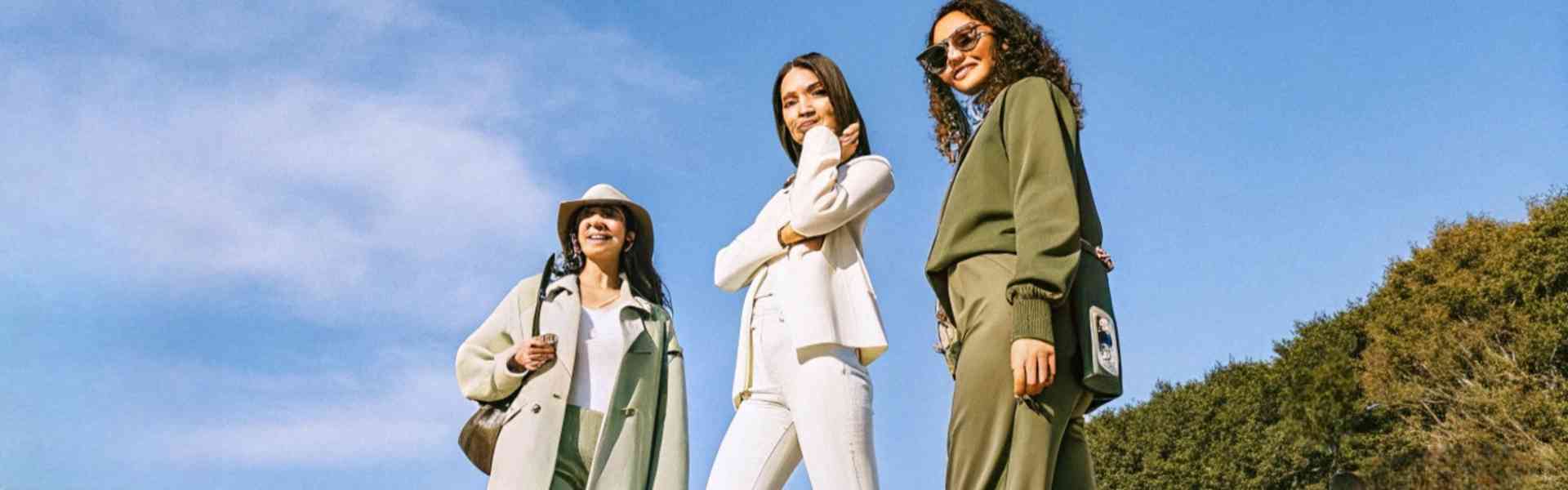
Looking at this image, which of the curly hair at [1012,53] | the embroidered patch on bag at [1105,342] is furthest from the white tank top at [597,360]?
the embroidered patch on bag at [1105,342]

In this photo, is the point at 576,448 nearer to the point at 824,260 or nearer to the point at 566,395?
the point at 566,395

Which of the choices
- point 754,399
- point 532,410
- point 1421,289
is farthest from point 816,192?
point 1421,289

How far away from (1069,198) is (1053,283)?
285mm

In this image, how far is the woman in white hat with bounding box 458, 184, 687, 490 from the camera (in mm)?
6922

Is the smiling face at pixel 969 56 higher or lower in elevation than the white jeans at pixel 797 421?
higher

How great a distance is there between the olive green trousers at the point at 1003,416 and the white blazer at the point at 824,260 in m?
1.30

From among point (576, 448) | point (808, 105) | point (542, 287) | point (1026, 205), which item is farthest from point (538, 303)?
point (1026, 205)

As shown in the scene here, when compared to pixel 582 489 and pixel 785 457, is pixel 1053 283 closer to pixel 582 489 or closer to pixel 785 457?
pixel 785 457

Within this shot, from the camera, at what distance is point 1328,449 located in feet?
135

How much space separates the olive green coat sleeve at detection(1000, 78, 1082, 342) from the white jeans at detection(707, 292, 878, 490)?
1295mm

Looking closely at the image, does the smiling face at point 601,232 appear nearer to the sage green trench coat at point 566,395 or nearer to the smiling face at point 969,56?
the sage green trench coat at point 566,395

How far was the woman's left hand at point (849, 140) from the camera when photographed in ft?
18.2

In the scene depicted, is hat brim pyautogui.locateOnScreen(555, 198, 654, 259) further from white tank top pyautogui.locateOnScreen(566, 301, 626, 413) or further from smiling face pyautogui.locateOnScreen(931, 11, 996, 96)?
smiling face pyautogui.locateOnScreen(931, 11, 996, 96)

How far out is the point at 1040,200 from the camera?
3697 mm
